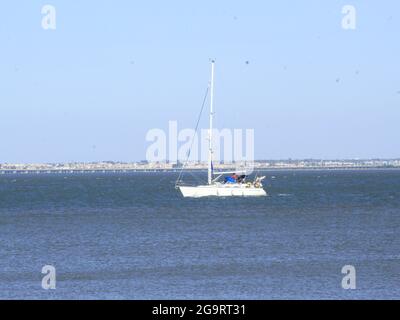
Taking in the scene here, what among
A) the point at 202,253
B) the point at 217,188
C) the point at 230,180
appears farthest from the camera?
the point at 230,180

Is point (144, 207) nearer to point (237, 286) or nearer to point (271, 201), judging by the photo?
point (271, 201)

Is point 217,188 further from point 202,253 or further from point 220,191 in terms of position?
point 202,253

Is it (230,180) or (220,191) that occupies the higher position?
(230,180)

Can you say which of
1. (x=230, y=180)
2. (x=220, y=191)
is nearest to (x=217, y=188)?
(x=220, y=191)

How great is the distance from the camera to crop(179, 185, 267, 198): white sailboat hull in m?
112

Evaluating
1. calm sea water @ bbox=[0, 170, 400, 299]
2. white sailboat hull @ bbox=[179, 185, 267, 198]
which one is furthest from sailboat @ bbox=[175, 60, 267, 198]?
calm sea water @ bbox=[0, 170, 400, 299]

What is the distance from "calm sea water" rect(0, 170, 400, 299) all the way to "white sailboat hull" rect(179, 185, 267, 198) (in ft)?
69.7

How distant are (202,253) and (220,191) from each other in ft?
200

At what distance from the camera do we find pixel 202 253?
5175 cm

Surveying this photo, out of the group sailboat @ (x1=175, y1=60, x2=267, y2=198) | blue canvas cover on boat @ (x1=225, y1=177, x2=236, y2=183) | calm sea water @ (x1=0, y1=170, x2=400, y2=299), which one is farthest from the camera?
blue canvas cover on boat @ (x1=225, y1=177, x2=236, y2=183)

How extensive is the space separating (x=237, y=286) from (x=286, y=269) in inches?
230

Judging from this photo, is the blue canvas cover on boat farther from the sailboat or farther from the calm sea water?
the calm sea water

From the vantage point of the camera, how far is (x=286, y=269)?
147ft

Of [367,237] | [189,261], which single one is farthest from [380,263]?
[367,237]
